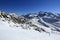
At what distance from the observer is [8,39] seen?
8250 millimetres

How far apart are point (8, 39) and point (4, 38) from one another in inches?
11.4

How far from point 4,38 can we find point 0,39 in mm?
381

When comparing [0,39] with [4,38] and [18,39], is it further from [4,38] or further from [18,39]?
[18,39]

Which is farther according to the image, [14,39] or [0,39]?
[14,39]

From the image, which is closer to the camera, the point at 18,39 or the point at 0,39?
the point at 0,39

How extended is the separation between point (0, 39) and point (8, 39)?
24.1 inches

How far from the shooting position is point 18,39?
8.77 meters

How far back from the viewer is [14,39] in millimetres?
8547

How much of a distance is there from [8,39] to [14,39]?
0.49 m

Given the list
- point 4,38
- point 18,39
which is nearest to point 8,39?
point 4,38

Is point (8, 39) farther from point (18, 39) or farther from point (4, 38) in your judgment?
point (18, 39)

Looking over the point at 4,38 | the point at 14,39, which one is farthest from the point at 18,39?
the point at 4,38

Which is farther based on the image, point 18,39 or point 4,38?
point 18,39

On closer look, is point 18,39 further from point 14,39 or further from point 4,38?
point 4,38
